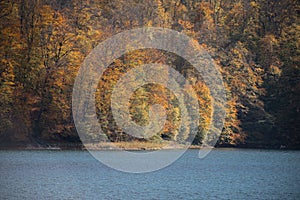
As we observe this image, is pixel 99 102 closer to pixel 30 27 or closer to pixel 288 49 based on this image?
pixel 30 27

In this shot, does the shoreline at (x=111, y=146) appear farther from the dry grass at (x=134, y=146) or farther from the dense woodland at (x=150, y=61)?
the dense woodland at (x=150, y=61)

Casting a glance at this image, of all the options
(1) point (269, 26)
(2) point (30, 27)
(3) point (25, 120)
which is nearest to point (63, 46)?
(2) point (30, 27)

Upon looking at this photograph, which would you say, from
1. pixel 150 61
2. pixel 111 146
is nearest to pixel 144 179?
pixel 111 146

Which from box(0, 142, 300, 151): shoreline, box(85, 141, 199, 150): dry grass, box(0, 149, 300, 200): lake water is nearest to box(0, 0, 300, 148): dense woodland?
box(0, 142, 300, 151): shoreline

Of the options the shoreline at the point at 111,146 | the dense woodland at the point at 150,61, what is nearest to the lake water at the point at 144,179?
the shoreline at the point at 111,146

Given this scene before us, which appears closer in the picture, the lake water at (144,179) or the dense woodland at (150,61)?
the lake water at (144,179)

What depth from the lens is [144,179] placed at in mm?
38875

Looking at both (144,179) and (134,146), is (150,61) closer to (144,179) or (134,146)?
(134,146)

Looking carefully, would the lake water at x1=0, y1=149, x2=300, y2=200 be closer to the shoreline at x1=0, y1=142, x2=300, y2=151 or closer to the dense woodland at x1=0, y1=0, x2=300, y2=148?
the shoreline at x1=0, y1=142, x2=300, y2=151

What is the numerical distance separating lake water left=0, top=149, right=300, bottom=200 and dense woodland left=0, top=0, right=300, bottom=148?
768 cm

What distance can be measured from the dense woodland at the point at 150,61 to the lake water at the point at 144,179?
7.68 metres

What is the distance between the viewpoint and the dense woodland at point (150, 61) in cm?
6034

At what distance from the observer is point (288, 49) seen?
2859 inches

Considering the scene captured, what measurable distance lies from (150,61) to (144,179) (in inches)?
1164
